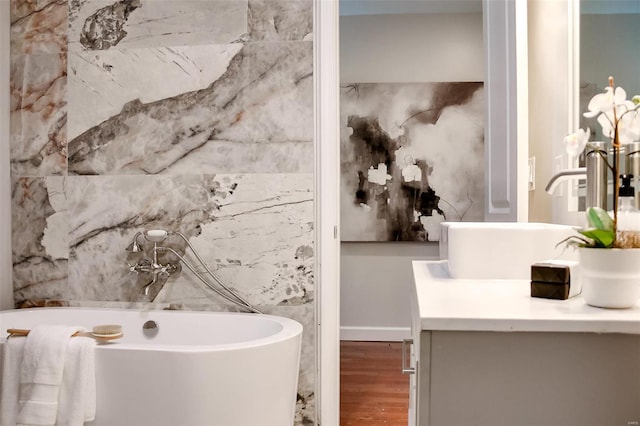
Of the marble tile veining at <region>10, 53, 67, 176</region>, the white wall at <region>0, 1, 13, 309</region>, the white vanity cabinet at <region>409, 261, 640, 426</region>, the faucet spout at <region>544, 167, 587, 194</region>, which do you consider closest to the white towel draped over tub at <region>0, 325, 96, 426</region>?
the white wall at <region>0, 1, 13, 309</region>

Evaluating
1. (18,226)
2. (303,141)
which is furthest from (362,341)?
(18,226)

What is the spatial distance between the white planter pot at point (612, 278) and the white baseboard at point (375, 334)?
342 cm

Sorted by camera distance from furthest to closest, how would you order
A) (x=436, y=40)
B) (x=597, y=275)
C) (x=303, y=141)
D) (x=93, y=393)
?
(x=436, y=40)
(x=303, y=141)
(x=93, y=393)
(x=597, y=275)

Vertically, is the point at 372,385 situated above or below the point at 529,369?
below

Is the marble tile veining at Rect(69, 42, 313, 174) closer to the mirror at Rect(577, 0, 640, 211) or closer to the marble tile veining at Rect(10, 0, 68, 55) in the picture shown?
the marble tile veining at Rect(10, 0, 68, 55)

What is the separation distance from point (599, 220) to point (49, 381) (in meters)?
1.69

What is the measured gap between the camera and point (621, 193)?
2.86ft

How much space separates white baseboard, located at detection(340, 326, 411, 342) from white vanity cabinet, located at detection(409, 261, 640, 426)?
11.5ft

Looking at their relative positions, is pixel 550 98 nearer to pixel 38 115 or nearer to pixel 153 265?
pixel 153 265

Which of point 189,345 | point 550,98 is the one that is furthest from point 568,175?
point 189,345

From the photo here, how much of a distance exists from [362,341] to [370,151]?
1503 mm

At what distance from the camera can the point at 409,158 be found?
407 cm

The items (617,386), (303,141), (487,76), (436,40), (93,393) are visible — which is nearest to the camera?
(617,386)

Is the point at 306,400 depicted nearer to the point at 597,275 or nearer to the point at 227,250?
the point at 227,250
